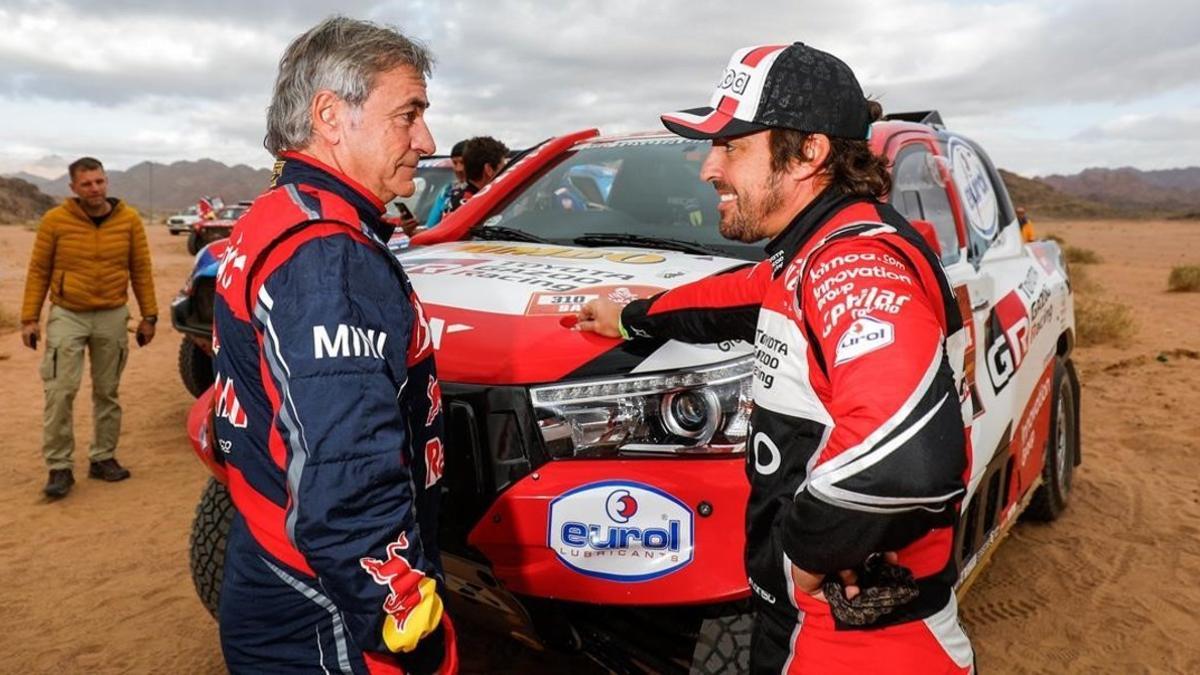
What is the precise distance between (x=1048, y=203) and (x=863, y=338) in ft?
352

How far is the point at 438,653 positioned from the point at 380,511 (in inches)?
10.7

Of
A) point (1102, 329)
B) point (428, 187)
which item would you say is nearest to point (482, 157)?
point (428, 187)

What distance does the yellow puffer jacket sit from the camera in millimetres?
5410

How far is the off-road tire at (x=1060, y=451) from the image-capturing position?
4.53 metres

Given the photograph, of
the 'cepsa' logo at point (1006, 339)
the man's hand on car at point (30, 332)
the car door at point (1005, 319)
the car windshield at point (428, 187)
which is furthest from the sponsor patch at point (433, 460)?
the car windshield at point (428, 187)

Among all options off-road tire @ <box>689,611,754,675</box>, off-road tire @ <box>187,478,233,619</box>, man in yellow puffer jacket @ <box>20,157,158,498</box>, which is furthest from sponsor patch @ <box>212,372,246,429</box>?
man in yellow puffer jacket @ <box>20,157,158,498</box>

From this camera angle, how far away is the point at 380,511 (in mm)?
1361

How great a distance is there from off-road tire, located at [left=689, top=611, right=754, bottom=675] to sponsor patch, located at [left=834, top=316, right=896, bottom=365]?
3.04ft

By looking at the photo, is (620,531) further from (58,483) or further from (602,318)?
(58,483)

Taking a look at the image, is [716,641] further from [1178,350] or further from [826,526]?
[1178,350]

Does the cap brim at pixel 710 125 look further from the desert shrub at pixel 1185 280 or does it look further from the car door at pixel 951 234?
the desert shrub at pixel 1185 280

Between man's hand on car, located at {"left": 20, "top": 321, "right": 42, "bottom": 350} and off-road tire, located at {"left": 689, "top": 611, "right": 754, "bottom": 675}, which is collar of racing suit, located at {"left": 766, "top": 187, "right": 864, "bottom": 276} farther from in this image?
man's hand on car, located at {"left": 20, "top": 321, "right": 42, "bottom": 350}

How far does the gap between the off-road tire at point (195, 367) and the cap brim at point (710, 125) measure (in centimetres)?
513

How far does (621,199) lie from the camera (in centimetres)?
372
